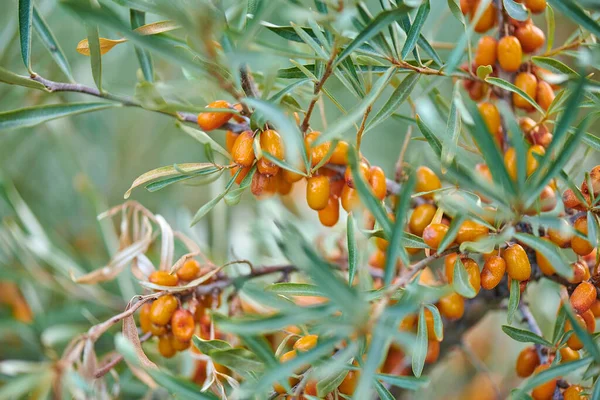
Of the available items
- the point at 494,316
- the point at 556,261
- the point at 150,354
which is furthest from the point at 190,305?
the point at 494,316

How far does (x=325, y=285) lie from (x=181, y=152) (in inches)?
31.3

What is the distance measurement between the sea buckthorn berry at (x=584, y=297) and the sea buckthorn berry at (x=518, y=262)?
0.13 feet

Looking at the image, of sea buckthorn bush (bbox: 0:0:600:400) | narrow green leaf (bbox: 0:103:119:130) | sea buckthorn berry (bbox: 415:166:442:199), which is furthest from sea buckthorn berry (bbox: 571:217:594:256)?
narrow green leaf (bbox: 0:103:119:130)

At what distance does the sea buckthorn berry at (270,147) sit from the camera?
0.36 m

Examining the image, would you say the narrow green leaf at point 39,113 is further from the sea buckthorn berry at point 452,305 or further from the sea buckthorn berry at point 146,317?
the sea buckthorn berry at point 452,305

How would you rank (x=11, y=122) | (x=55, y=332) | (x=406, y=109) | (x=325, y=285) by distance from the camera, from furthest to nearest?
(x=406, y=109), (x=55, y=332), (x=11, y=122), (x=325, y=285)

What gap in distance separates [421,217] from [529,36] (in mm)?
175

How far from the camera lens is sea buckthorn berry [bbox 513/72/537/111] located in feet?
1.43

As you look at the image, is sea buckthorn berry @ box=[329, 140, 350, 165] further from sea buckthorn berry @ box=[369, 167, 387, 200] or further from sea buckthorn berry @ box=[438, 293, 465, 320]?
sea buckthorn berry @ box=[438, 293, 465, 320]

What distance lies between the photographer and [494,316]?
34.3 inches

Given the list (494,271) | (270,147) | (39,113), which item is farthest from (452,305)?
(39,113)

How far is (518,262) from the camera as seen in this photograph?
35 cm

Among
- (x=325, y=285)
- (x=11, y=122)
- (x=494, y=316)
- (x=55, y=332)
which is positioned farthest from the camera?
(x=494, y=316)

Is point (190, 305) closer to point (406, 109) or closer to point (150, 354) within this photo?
point (150, 354)
